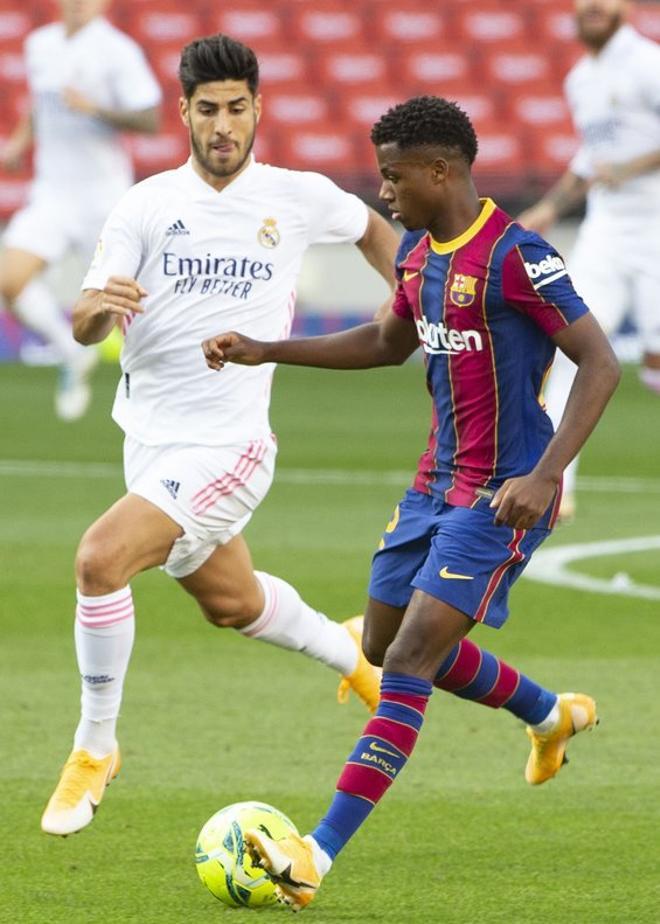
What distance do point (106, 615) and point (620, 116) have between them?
7.20 meters

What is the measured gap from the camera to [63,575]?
31.8ft

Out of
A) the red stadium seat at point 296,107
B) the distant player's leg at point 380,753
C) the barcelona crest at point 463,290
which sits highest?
the barcelona crest at point 463,290

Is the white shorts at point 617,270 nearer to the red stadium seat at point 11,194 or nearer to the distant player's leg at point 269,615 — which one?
the distant player's leg at point 269,615

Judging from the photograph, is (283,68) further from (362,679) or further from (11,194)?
(362,679)

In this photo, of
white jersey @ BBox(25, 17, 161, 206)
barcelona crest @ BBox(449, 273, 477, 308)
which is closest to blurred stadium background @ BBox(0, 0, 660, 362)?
white jersey @ BBox(25, 17, 161, 206)

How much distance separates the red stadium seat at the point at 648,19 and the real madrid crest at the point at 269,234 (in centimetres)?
1912

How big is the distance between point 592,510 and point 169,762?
5.87m

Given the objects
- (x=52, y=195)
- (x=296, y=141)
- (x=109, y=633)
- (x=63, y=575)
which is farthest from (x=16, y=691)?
(x=296, y=141)

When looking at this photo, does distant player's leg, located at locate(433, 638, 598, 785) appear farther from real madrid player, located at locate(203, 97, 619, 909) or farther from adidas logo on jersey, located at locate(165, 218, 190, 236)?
adidas logo on jersey, located at locate(165, 218, 190, 236)

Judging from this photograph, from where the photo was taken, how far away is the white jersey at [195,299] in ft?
20.0

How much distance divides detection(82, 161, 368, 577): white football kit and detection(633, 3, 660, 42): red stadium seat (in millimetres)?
19202

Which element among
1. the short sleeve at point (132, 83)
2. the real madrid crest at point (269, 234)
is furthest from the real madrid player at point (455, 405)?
the short sleeve at point (132, 83)

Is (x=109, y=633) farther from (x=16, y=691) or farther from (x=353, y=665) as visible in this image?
(x=16, y=691)

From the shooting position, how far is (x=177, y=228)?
6.09 m
